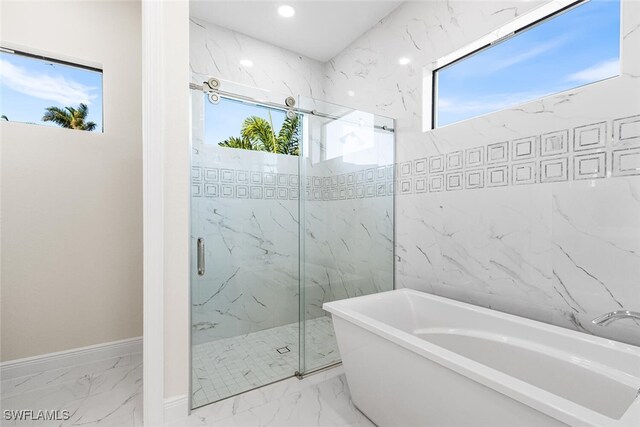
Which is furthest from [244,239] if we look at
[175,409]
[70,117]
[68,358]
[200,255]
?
[70,117]

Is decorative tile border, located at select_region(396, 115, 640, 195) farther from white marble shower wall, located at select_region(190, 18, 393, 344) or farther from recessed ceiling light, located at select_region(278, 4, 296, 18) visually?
recessed ceiling light, located at select_region(278, 4, 296, 18)

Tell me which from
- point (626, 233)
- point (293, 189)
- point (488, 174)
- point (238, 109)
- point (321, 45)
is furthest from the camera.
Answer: point (321, 45)

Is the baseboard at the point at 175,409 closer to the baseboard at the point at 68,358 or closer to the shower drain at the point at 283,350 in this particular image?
the shower drain at the point at 283,350

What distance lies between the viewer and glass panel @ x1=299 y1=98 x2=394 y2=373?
231cm

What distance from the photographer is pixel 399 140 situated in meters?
2.58

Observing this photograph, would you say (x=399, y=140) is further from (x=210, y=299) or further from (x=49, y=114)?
(x=49, y=114)

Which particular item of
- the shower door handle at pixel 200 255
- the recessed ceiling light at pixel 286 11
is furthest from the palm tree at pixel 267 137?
the recessed ceiling light at pixel 286 11

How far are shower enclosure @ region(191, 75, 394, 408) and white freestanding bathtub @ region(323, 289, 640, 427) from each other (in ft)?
1.96

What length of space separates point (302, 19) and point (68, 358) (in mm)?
3268

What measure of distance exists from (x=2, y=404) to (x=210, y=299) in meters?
1.30

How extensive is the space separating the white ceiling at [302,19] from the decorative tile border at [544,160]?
4.73ft

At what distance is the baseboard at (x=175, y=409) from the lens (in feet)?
5.42

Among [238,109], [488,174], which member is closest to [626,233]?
[488,174]

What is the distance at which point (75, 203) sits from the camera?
2.20m
